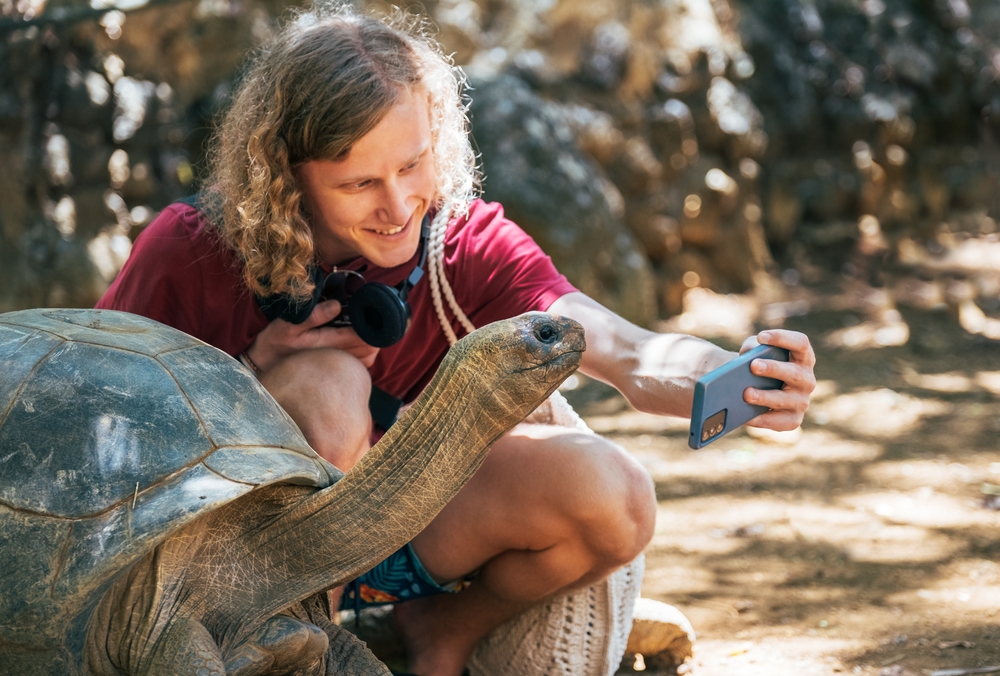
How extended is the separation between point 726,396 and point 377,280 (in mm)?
851

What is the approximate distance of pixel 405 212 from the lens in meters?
1.98

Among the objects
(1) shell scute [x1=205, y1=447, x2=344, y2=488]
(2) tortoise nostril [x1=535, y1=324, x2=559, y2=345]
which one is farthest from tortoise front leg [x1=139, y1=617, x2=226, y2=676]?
(2) tortoise nostril [x1=535, y1=324, x2=559, y2=345]

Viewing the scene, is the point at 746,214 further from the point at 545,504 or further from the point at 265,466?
the point at 265,466

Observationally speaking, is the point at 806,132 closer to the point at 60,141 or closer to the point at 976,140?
the point at 976,140

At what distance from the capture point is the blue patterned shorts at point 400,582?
218 cm

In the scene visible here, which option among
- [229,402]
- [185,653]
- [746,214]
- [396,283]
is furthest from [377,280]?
[746,214]

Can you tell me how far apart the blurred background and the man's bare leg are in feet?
1.51

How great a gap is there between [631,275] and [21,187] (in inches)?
119

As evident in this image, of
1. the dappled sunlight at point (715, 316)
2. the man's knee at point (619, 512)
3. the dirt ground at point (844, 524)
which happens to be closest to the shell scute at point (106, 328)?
the man's knee at point (619, 512)

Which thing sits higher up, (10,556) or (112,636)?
(10,556)

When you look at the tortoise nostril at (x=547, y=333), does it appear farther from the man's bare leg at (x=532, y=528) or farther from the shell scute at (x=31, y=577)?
the shell scute at (x=31, y=577)

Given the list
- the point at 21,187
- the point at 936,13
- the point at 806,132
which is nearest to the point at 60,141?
the point at 21,187

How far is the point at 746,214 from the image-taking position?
6.67 m

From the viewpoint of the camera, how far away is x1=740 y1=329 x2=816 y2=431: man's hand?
5.69ft
